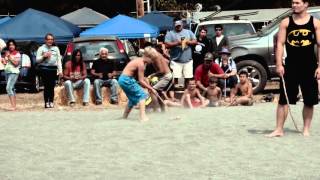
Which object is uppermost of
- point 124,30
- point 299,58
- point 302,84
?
point 124,30

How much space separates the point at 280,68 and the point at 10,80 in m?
7.50

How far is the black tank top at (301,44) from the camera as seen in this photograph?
8.52 m

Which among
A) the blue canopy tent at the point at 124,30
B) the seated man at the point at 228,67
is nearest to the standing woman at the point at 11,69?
the seated man at the point at 228,67

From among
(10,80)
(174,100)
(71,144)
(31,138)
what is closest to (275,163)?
(71,144)

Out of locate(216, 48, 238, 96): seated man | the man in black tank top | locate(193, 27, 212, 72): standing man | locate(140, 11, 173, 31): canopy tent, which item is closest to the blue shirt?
locate(193, 27, 212, 72): standing man

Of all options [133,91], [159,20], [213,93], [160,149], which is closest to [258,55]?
[213,93]

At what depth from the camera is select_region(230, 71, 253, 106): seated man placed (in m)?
14.0

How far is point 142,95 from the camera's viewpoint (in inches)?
449

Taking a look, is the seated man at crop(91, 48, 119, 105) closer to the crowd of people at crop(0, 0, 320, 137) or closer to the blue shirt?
the crowd of people at crop(0, 0, 320, 137)

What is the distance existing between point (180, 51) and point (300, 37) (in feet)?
24.4

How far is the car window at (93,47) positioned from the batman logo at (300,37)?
8.42 metres

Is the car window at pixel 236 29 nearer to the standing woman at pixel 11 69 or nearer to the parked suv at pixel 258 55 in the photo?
the parked suv at pixel 258 55

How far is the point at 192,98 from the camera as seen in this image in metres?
14.1

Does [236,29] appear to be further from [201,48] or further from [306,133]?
[306,133]
